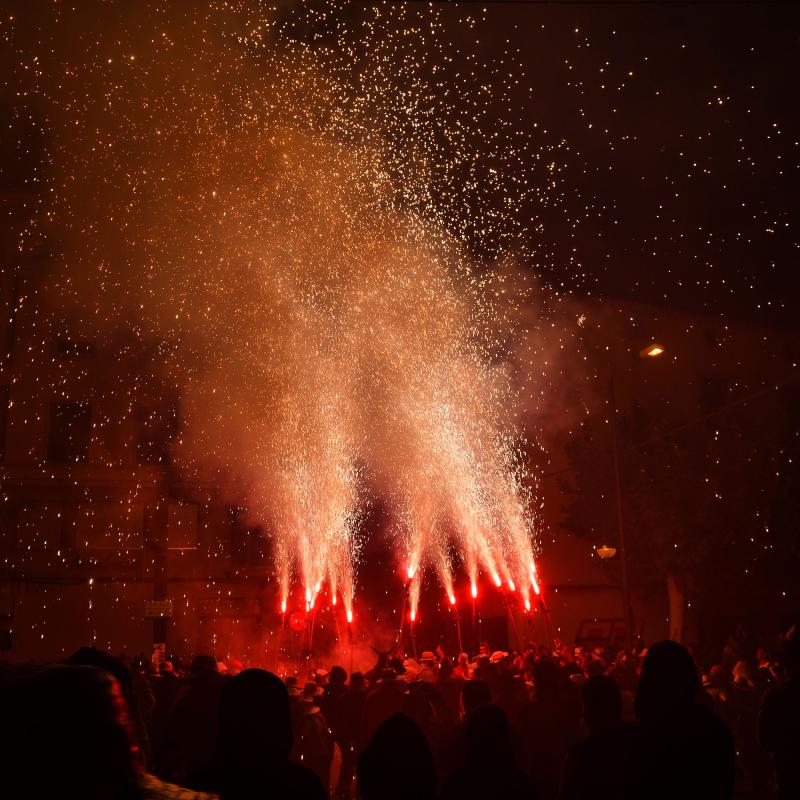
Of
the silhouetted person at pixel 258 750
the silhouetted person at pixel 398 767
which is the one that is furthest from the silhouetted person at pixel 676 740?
the silhouetted person at pixel 258 750

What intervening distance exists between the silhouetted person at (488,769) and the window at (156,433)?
2477 centimetres

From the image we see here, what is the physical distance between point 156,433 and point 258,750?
2686 centimetres

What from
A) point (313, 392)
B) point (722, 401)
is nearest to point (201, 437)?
point (313, 392)

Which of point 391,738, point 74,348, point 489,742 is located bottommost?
point 489,742

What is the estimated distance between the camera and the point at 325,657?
26156 mm

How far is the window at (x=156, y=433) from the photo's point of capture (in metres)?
28.0

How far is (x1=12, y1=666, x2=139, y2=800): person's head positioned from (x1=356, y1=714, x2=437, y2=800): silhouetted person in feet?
6.19

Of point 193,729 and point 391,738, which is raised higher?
point 391,738

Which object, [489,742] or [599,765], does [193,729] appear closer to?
[489,742]

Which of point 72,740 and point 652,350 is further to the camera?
point 652,350

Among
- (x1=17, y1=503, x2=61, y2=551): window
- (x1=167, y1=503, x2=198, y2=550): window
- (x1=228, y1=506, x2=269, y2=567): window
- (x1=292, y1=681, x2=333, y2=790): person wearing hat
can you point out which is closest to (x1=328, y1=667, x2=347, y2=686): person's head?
(x1=292, y1=681, x2=333, y2=790): person wearing hat

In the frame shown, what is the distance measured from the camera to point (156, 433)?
94.7 feet

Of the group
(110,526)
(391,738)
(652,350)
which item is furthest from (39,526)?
(391,738)

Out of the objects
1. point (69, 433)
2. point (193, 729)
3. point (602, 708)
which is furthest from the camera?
point (69, 433)
